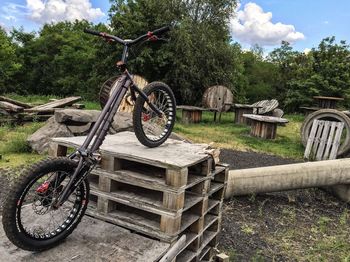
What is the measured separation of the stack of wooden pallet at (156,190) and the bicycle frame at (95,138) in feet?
0.81

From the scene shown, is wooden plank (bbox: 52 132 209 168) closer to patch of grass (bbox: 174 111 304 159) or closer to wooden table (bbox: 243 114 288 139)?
patch of grass (bbox: 174 111 304 159)

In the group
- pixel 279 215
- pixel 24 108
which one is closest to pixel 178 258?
pixel 279 215

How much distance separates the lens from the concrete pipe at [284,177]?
4.89m

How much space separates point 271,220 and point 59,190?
10.6ft

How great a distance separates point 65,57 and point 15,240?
101 feet

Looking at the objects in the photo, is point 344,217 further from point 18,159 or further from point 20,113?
point 20,113

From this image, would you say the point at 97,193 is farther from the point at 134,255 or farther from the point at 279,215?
the point at 279,215

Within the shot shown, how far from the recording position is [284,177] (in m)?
4.91

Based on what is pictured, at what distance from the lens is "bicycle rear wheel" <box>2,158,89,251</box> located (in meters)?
2.13

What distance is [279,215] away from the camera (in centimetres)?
479

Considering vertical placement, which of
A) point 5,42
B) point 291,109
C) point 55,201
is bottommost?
point 291,109

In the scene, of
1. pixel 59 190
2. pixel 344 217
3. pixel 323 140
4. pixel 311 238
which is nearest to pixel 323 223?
pixel 344 217

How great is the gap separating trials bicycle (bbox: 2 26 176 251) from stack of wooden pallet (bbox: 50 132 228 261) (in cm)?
24

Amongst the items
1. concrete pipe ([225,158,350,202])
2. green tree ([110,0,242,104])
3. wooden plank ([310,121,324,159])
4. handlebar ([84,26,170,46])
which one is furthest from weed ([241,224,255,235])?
green tree ([110,0,242,104])
